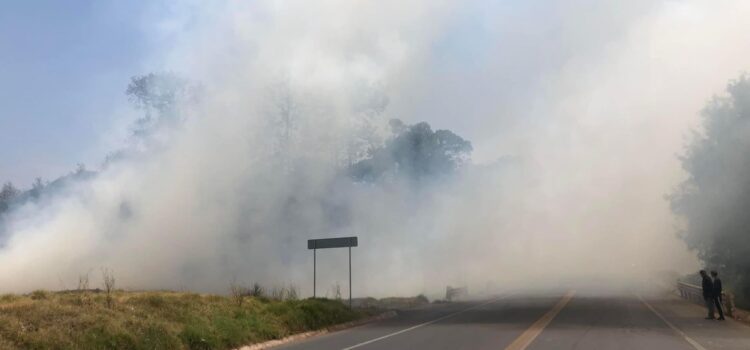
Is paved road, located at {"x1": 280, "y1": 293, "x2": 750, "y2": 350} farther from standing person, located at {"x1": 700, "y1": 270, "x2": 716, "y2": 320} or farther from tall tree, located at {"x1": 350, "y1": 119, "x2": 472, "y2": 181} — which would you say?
tall tree, located at {"x1": 350, "y1": 119, "x2": 472, "y2": 181}

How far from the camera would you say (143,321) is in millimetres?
13938

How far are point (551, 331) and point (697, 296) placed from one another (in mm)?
15016

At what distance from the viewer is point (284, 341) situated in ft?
56.7

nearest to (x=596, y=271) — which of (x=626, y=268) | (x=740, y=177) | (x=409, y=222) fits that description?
(x=626, y=268)

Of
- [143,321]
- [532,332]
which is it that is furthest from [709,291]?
[143,321]

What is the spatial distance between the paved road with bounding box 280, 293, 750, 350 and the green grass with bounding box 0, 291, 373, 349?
1452mm

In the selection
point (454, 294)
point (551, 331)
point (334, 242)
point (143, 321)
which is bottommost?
point (551, 331)

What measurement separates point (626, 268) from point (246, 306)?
55204 millimetres

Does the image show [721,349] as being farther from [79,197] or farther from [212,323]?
[79,197]

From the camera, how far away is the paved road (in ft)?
45.3

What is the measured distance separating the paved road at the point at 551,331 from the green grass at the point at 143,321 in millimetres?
1452

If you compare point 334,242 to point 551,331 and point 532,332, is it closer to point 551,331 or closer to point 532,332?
point 532,332

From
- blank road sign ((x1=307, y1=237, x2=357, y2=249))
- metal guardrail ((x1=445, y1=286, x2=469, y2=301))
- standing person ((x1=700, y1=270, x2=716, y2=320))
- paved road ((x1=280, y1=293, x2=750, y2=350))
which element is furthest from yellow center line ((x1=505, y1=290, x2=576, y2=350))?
metal guardrail ((x1=445, y1=286, x2=469, y2=301))

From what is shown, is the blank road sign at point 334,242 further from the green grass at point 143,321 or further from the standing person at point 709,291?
the standing person at point 709,291
